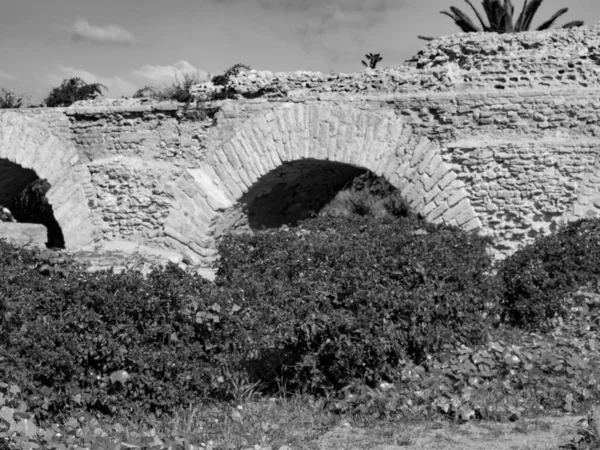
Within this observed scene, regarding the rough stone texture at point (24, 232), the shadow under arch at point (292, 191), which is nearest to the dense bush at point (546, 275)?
the shadow under arch at point (292, 191)

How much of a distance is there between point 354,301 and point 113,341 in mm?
1459

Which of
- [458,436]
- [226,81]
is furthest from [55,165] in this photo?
[458,436]

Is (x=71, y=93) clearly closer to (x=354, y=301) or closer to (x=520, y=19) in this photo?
(x=354, y=301)

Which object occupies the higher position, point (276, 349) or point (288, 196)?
point (288, 196)

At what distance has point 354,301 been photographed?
15.1 feet

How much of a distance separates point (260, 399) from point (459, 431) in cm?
125

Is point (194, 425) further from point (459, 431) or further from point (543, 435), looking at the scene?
point (543, 435)

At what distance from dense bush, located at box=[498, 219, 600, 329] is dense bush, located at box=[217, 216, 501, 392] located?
2.12ft

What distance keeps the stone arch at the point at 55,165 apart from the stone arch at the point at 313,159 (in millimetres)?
1324

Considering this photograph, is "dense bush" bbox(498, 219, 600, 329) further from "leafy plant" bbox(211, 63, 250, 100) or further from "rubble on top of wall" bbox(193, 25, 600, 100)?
"leafy plant" bbox(211, 63, 250, 100)

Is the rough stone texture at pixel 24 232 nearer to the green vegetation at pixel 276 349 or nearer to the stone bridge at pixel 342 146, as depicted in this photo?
the stone bridge at pixel 342 146

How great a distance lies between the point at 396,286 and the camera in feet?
15.8

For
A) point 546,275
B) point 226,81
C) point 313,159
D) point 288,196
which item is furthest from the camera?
point 288,196

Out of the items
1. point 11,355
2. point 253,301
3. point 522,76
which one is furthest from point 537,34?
point 11,355
